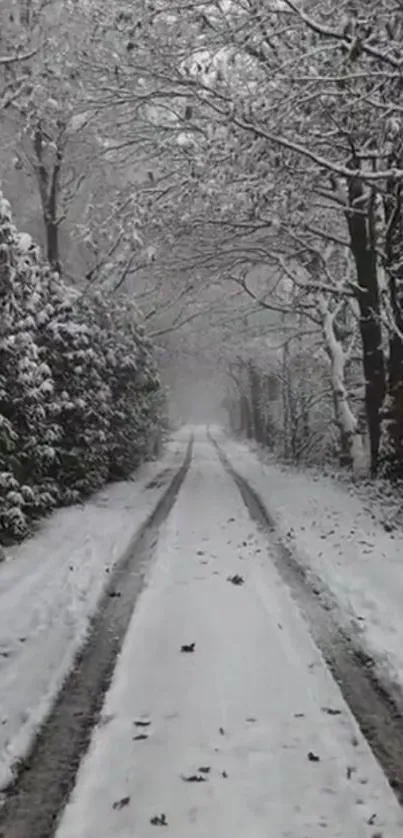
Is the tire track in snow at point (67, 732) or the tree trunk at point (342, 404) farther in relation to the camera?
the tree trunk at point (342, 404)

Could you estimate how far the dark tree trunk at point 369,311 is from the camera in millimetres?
16812

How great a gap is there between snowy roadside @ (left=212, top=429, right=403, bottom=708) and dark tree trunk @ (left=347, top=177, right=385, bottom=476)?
1.76 meters

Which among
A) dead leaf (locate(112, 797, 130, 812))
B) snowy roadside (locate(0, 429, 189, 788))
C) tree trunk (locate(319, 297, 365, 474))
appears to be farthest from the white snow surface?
tree trunk (locate(319, 297, 365, 474))

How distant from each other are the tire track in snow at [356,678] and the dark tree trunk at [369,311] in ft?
25.8

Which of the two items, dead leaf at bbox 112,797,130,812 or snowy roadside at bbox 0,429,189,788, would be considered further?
snowy roadside at bbox 0,429,189,788

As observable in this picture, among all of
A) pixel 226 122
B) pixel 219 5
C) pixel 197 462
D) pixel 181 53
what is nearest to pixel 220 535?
pixel 226 122

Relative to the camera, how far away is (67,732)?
5.34 m

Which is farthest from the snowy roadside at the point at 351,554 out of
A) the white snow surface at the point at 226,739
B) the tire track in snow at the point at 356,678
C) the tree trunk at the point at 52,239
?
the tree trunk at the point at 52,239

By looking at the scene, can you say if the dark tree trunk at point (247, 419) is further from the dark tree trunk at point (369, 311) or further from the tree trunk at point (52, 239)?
the dark tree trunk at point (369, 311)

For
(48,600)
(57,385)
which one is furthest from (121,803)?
(57,385)

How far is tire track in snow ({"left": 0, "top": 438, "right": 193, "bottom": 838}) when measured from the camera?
168 inches

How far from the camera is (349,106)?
8914mm

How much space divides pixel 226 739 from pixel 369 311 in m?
13.1

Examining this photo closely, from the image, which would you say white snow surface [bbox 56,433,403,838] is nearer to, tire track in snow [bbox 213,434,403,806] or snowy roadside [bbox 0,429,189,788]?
tire track in snow [bbox 213,434,403,806]
